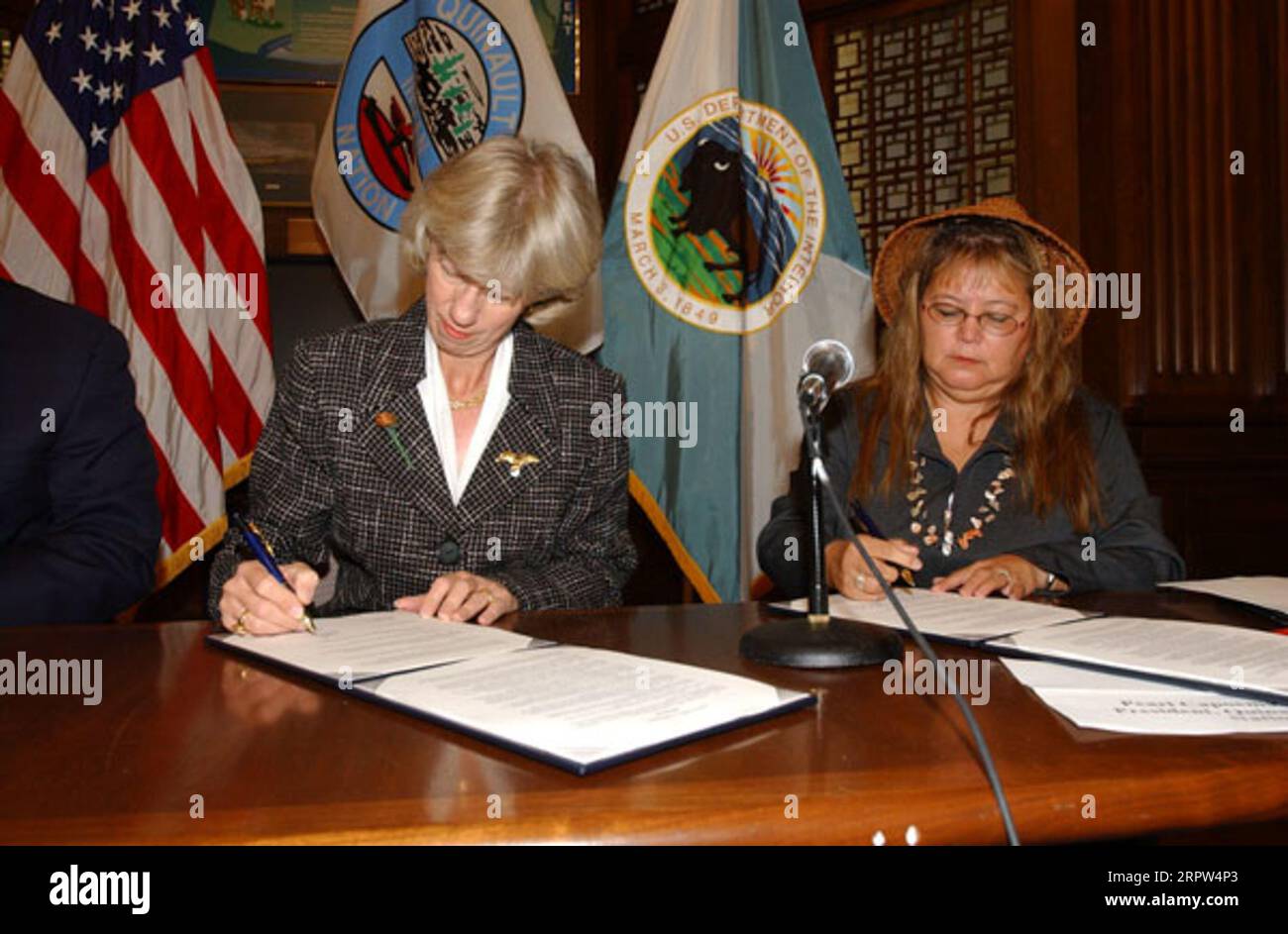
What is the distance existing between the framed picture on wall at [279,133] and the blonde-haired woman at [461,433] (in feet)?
5.34

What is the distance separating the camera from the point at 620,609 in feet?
5.12

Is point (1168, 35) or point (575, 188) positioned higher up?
point (1168, 35)

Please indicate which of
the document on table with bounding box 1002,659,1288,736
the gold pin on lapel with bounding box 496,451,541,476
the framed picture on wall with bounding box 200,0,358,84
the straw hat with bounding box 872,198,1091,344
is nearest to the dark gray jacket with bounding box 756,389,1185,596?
the straw hat with bounding box 872,198,1091,344

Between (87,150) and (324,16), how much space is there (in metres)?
0.89

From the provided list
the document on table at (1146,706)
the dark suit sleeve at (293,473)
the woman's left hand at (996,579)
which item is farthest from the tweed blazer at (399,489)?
the document on table at (1146,706)

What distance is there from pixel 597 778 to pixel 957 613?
29.7 inches

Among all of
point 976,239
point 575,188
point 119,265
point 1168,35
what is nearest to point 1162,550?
point 976,239

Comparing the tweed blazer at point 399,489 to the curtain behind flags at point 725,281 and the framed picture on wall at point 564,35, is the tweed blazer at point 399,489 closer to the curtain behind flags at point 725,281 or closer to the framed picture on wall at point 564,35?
the curtain behind flags at point 725,281

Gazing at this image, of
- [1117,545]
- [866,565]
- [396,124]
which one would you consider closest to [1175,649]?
[866,565]

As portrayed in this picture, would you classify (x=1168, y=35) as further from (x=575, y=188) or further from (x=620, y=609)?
(x=620, y=609)

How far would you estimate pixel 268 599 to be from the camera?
1.28 m

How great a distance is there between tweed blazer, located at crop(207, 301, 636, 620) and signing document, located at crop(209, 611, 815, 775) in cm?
55

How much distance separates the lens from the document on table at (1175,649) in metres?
1.00

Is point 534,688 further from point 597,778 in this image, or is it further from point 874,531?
point 874,531
